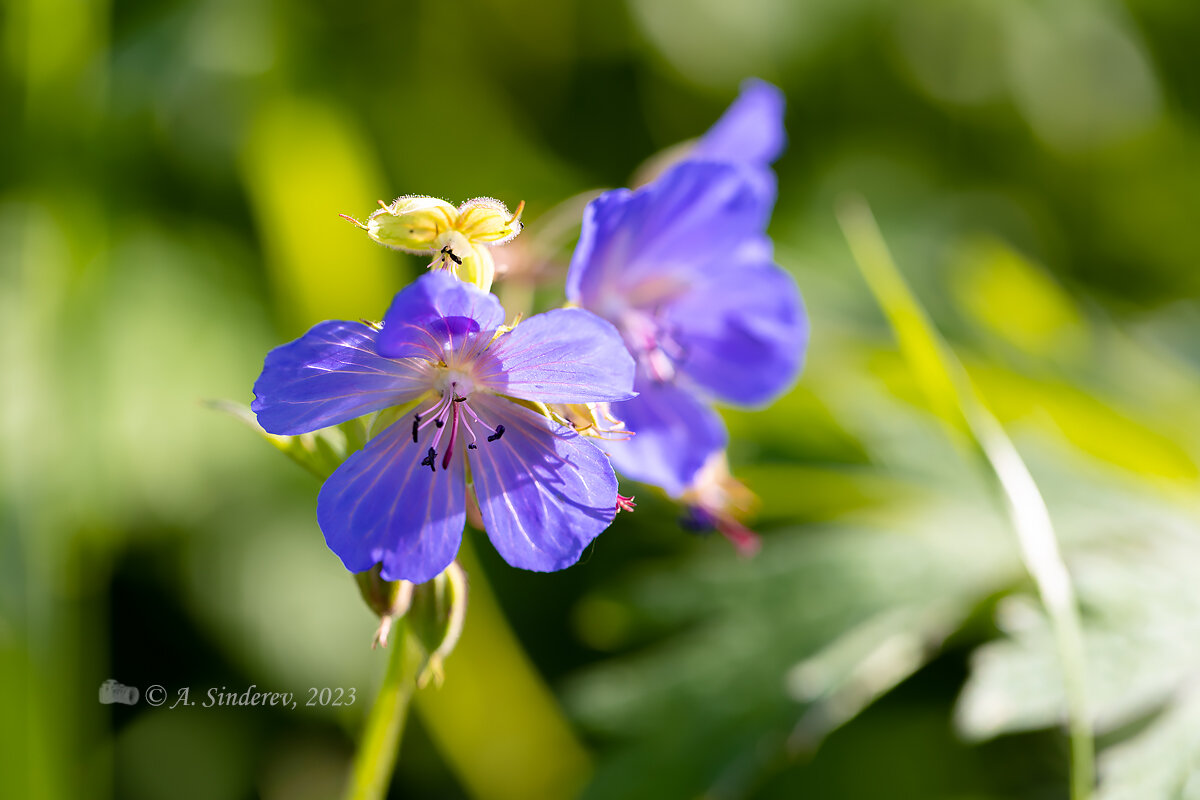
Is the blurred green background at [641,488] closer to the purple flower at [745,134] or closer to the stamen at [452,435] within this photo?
the purple flower at [745,134]

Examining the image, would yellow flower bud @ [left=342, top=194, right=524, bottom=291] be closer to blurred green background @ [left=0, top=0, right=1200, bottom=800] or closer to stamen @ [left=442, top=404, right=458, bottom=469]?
stamen @ [left=442, top=404, right=458, bottom=469]

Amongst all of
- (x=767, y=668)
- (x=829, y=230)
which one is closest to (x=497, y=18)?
(x=829, y=230)

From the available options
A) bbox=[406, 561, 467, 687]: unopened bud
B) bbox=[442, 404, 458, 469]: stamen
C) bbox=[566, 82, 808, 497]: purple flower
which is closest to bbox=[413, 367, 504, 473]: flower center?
bbox=[442, 404, 458, 469]: stamen

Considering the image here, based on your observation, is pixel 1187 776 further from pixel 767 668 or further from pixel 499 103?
pixel 499 103

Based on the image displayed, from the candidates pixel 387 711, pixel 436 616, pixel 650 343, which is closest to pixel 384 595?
pixel 436 616

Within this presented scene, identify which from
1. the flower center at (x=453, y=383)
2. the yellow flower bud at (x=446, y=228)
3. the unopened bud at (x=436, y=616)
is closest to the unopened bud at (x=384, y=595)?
the unopened bud at (x=436, y=616)

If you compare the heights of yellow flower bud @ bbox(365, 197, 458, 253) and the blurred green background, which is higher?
yellow flower bud @ bbox(365, 197, 458, 253)
